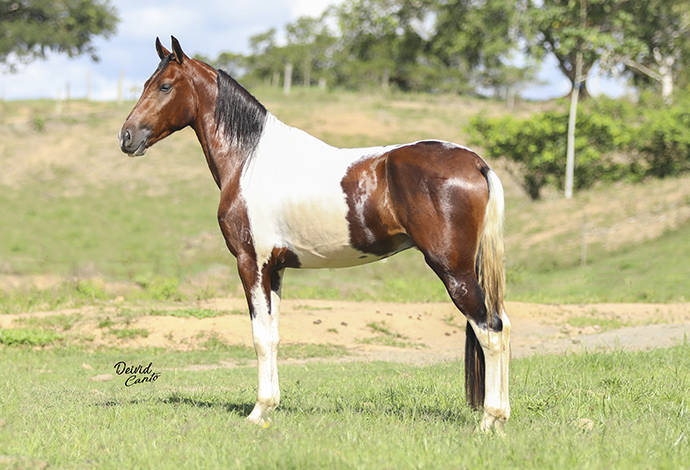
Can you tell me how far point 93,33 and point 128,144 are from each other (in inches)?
1080

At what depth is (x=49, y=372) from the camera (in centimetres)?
966

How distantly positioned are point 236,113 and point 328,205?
1292 millimetres

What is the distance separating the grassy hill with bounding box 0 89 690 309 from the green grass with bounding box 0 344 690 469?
7.76m

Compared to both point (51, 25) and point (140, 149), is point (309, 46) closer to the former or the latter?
point (51, 25)

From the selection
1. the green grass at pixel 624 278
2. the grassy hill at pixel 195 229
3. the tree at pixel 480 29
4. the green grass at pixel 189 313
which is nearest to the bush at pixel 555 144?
the grassy hill at pixel 195 229

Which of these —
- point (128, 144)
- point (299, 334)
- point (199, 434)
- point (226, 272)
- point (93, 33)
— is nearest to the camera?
point (199, 434)

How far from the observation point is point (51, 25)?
30156 millimetres

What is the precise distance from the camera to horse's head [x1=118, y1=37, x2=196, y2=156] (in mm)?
6027

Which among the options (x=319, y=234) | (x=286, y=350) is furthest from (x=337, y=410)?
(x=286, y=350)

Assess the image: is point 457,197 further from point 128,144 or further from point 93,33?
point 93,33

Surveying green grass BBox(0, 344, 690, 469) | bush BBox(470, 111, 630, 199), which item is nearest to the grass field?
green grass BBox(0, 344, 690, 469)

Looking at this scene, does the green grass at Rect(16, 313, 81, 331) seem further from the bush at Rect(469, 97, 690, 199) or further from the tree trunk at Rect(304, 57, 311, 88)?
the tree trunk at Rect(304, 57, 311, 88)

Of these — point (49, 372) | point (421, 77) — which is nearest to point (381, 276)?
point (49, 372)

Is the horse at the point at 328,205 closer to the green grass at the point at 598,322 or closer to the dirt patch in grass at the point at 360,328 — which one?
the dirt patch in grass at the point at 360,328
